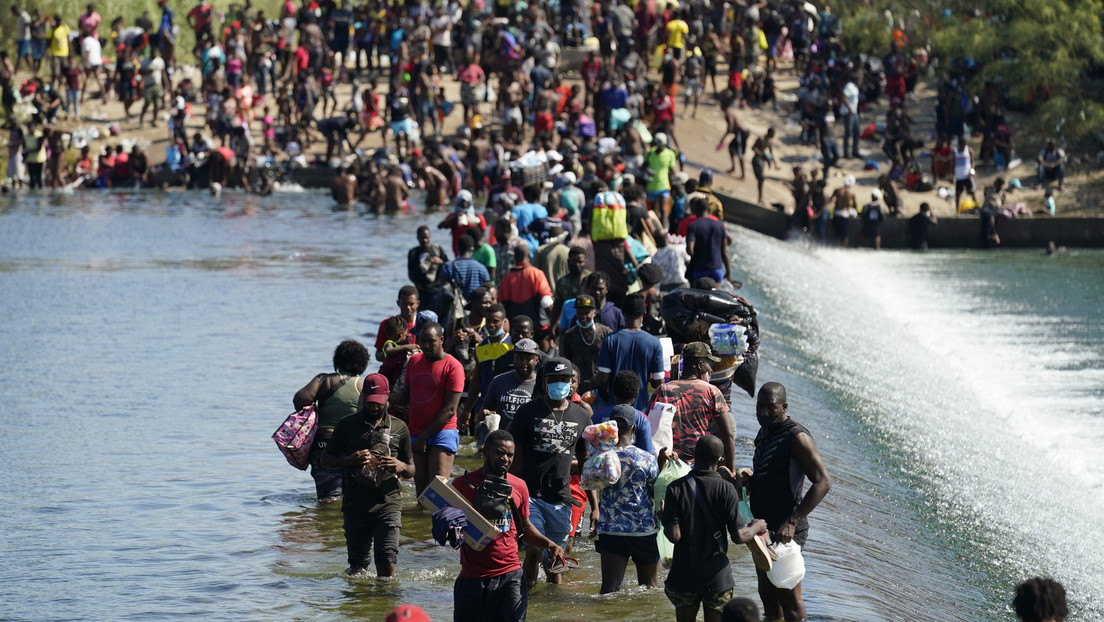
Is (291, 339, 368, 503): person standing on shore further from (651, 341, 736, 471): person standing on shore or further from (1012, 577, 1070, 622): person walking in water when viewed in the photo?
(1012, 577, 1070, 622): person walking in water

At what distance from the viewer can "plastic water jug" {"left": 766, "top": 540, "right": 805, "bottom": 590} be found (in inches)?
345

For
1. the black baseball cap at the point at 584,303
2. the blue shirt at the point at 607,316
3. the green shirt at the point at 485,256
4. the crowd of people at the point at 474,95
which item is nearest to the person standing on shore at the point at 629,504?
the black baseball cap at the point at 584,303

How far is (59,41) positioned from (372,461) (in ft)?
124

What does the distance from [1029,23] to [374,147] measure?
683 inches

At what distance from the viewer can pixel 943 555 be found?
42.7 feet

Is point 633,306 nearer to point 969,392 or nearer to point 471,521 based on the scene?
point 471,521

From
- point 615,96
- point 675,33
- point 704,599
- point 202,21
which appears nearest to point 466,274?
point 704,599

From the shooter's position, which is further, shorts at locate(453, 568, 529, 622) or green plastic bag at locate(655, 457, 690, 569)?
green plastic bag at locate(655, 457, 690, 569)

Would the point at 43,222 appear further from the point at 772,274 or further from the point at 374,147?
the point at 772,274

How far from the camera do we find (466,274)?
50.3ft

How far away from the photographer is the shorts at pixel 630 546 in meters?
9.42

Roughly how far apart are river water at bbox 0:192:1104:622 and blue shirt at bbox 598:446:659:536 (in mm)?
694

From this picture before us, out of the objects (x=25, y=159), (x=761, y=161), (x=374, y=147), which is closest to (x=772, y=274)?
(x=761, y=161)

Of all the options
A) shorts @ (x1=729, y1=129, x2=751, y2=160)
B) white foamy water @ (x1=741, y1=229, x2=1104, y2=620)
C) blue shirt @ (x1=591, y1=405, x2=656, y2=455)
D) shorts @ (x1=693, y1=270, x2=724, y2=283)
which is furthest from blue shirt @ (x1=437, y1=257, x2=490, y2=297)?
shorts @ (x1=729, y1=129, x2=751, y2=160)
